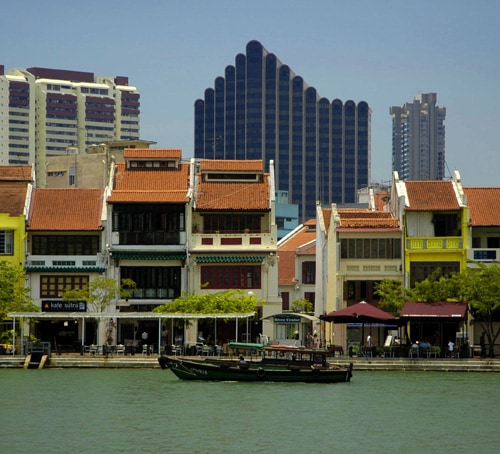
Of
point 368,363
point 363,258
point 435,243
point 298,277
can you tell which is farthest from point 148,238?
point 298,277

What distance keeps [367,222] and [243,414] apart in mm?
36865

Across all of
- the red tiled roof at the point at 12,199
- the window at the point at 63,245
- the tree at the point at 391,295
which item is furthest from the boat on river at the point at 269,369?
the red tiled roof at the point at 12,199

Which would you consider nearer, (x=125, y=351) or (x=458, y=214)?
(x=125, y=351)

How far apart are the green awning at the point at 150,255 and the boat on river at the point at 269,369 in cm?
2093

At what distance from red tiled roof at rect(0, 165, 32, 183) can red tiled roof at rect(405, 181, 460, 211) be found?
25.5 metres

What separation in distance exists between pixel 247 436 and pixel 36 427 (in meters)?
8.04

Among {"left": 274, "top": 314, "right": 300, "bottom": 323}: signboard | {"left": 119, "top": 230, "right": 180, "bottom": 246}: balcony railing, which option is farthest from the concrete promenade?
{"left": 119, "top": 230, "right": 180, "bottom": 246}: balcony railing

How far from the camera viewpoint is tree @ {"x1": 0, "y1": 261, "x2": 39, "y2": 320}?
282ft

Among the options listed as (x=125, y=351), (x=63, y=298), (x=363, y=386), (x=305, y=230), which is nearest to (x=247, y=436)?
(x=363, y=386)

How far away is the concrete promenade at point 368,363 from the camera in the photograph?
78.9m

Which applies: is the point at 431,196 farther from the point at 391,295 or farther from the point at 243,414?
the point at 243,414

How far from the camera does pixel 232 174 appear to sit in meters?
96.9

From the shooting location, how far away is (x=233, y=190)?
9581 cm

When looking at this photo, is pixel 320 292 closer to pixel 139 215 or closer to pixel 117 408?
pixel 139 215
